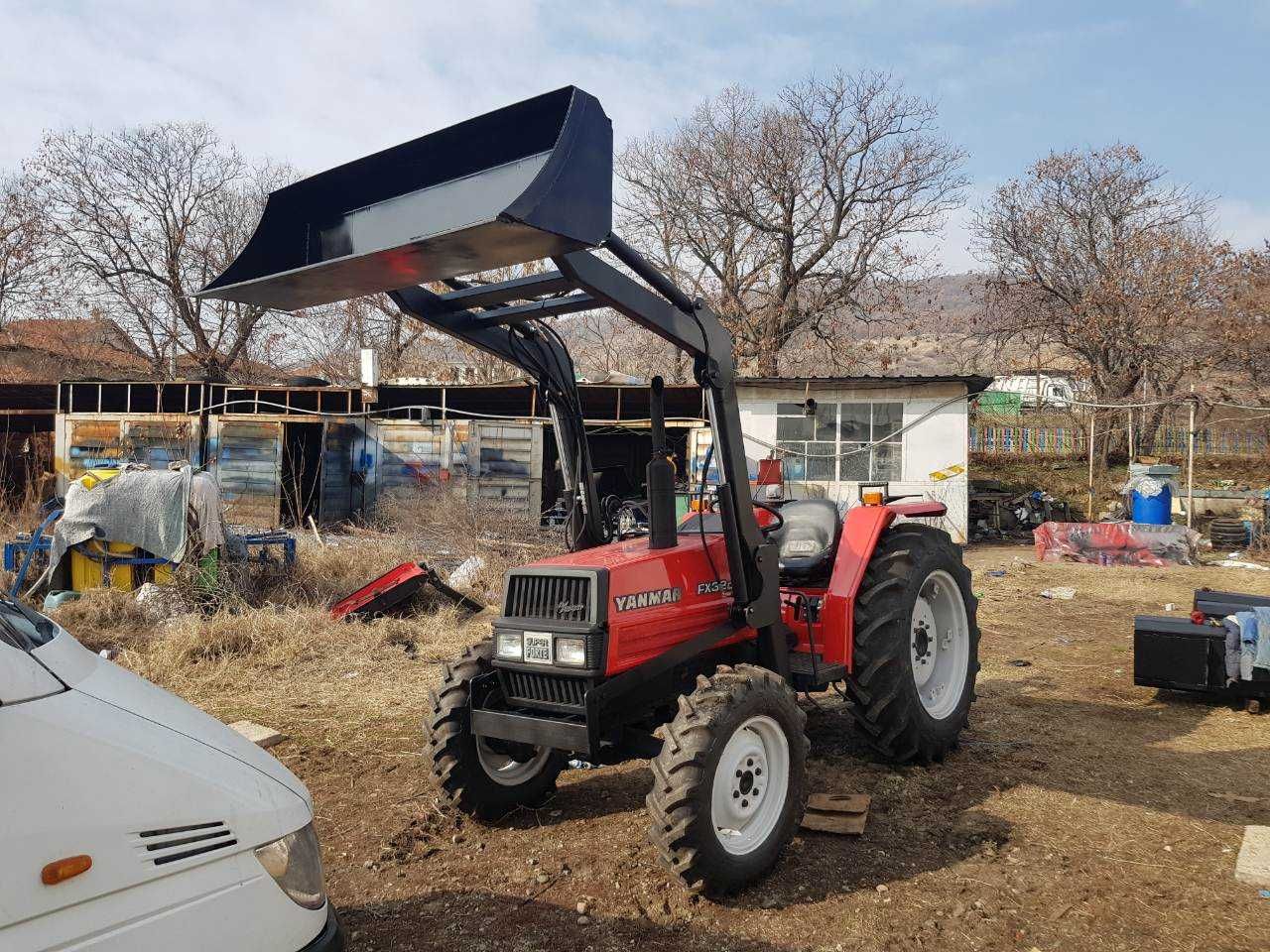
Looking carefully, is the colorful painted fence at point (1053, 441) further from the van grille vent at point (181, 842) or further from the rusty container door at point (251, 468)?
the van grille vent at point (181, 842)

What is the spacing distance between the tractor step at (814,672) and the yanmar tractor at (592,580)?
0.01m

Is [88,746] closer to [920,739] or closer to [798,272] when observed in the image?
[920,739]

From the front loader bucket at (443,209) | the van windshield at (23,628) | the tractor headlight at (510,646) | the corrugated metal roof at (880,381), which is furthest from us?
the corrugated metal roof at (880,381)

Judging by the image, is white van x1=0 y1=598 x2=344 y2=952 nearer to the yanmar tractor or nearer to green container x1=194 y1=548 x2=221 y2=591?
the yanmar tractor

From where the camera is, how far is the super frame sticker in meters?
3.76

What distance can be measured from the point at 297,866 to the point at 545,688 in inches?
68.4

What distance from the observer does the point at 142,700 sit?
7.11 ft

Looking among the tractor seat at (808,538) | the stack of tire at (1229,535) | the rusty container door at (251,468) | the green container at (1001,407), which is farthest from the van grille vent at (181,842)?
the green container at (1001,407)

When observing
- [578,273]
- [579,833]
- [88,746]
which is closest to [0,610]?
[88,746]

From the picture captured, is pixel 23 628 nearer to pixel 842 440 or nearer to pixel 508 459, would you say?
pixel 842 440

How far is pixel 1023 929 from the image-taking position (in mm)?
3279

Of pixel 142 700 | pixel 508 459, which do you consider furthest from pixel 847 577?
pixel 508 459

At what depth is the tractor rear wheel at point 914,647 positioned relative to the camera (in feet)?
15.2

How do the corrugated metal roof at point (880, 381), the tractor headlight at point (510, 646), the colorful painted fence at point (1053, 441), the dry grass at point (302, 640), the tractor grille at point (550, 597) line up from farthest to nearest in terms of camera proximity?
the colorful painted fence at point (1053, 441), the corrugated metal roof at point (880, 381), the dry grass at point (302, 640), the tractor headlight at point (510, 646), the tractor grille at point (550, 597)
